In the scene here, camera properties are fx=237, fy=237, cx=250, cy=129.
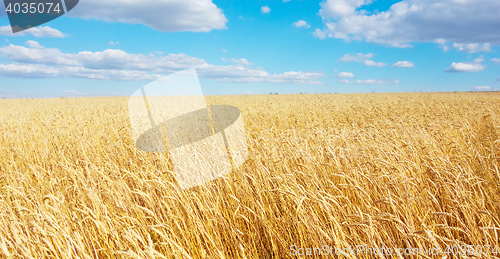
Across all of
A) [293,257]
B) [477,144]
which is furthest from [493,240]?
[477,144]

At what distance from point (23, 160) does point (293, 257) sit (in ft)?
19.2

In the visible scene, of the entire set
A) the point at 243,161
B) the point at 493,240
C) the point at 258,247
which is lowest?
the point at 258,247

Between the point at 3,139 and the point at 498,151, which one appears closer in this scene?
the point at 498,151

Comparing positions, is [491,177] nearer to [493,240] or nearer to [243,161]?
[493,240]

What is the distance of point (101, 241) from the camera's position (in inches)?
92.5

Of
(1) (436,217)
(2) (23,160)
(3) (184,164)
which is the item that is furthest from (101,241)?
(2) (23,160)

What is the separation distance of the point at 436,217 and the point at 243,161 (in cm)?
225

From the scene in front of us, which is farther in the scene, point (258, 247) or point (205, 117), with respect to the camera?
point (205, 117)

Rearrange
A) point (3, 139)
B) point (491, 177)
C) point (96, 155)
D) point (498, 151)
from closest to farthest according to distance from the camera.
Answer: point (491, 177), point (498, 151), point (96, 155), point (3, 139)

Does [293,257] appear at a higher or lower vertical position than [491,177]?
lower

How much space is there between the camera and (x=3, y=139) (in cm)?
652

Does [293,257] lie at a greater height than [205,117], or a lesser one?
lesser

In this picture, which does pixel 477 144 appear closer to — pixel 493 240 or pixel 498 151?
pixel 498 151

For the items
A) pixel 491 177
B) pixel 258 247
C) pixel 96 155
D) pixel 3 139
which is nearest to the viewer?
pixel 258 247
